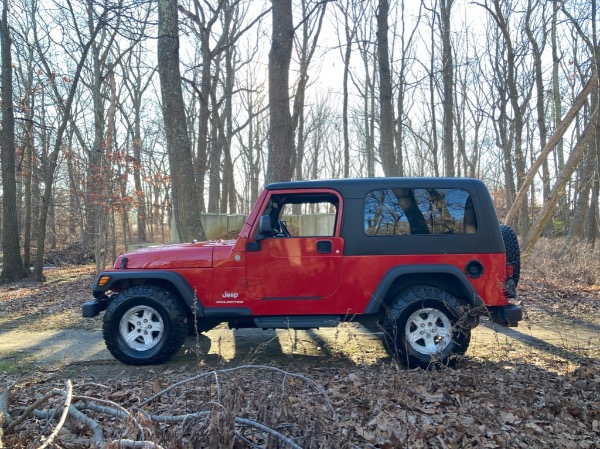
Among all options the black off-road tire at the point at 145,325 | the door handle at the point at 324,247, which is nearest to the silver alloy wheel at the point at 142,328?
the black off-road tire at the point at 145,325

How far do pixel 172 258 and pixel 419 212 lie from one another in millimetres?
2837

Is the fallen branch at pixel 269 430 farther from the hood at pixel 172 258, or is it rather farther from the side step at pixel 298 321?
the hood at pixel 172 258

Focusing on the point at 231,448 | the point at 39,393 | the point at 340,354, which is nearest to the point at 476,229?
the point at 340,354

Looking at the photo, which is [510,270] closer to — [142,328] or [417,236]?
[417,236]

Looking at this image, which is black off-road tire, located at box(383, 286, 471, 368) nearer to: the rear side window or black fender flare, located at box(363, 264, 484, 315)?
black fender flare, located at box(363, 264, 484, 315)

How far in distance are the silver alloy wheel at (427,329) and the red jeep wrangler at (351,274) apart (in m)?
0.01

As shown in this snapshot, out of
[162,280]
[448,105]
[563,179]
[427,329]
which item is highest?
[448,105]

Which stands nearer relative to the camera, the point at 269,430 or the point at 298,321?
the point at 269,430

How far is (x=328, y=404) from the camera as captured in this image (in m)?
3.50


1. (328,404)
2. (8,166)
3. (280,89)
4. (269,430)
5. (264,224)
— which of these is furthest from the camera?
(8,166)

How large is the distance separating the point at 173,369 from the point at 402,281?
2.70 meters

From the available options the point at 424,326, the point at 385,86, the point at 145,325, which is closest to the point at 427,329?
the point at 424,326

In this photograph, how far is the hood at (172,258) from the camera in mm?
5531

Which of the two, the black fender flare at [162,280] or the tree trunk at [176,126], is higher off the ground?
the tree trunk at [176,126]
